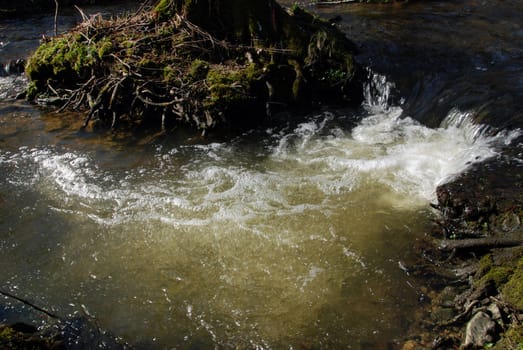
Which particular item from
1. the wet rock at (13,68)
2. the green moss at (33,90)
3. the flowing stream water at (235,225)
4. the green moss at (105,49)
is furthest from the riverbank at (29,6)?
the flowing stream water at (235,225)

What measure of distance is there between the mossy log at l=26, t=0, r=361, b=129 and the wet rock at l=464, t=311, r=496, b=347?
5.79 m

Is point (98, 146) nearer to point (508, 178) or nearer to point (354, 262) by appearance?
point (354, 262)

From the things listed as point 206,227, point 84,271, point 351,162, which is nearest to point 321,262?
point 206,227

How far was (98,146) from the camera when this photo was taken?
8648 millimetres

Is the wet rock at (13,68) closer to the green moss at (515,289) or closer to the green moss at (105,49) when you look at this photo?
the green moss at (105,49)

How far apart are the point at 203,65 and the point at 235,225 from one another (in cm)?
432

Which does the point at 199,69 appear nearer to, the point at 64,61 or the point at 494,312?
the point at 64,61

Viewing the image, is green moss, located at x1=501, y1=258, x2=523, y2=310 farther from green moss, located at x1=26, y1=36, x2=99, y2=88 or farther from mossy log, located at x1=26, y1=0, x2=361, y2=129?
green moss, located at x1=26, y1=36, x2=99, y2=88

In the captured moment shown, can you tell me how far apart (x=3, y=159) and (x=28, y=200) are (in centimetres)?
185

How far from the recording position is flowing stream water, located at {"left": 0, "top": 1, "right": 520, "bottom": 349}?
4.95m

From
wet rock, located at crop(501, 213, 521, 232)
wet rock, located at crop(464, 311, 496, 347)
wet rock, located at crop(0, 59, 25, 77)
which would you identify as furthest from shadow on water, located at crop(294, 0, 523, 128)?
wet rock, located at crop(0, 59, 25, 77)

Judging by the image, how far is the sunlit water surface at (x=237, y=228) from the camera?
4.95 metres

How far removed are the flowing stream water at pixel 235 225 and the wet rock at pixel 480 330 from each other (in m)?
0.63

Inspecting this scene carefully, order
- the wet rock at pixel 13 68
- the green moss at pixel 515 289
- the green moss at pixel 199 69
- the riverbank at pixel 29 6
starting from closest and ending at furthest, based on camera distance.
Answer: the green moss at pixel 515 289
the green moss at pixel 199 69
the wet rock at pixel 13 68
the riverbank at pixel 29 6
